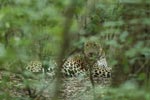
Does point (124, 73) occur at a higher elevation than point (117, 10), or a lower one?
lower

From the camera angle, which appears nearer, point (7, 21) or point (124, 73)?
point (7, 21)

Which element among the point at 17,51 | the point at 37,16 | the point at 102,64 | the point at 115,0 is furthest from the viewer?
the point at 102,64

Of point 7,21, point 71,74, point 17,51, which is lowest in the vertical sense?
point 71,74

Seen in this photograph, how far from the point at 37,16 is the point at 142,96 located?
686 mm

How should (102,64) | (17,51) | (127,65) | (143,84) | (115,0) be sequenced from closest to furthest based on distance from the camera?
(17,51)
(143,84)
(127,65)
(115,0)
(102,64)

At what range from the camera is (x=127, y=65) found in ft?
9.09

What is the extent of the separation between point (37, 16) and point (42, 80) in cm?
144

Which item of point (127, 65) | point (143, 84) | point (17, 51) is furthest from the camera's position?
point (127, 65)

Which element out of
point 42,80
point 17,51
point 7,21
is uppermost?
point 7,21

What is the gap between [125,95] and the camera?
2.14 metres

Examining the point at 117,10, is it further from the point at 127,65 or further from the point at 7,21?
the point at 7,21

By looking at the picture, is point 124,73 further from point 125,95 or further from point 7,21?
point 7,21

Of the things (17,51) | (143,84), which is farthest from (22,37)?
(143,84)

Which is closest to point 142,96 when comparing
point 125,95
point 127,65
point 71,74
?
point 125,95
